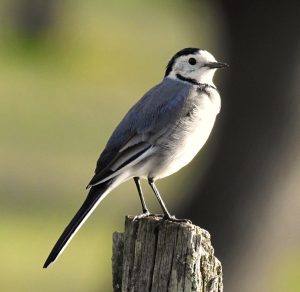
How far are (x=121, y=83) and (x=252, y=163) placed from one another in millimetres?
17279

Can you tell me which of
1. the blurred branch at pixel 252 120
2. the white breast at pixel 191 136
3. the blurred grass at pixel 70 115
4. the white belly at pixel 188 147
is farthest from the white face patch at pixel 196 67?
the blurred grass at pixel 70 115

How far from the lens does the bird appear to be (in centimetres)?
619

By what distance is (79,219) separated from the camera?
235 inches

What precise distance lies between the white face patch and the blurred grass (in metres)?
4.99

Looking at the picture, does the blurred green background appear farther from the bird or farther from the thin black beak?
the bird

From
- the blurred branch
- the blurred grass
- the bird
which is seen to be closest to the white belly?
the bird

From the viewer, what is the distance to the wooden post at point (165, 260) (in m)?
5.13

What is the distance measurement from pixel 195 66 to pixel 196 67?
12 millimetres

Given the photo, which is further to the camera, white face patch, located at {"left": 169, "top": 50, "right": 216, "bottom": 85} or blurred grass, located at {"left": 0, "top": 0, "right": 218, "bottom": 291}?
blurred grass, located at {"left": 0, "top": 0, "right": 218, "bottom": 291}

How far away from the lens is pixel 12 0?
32250 millimetres

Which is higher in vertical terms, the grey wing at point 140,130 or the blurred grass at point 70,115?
the grey wing at point 140,130

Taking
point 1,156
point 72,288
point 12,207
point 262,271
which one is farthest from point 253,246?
point 1,156

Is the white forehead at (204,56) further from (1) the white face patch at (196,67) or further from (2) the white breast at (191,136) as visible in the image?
(2) the white breast at (191,136)

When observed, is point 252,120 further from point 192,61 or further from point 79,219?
point 79,219
